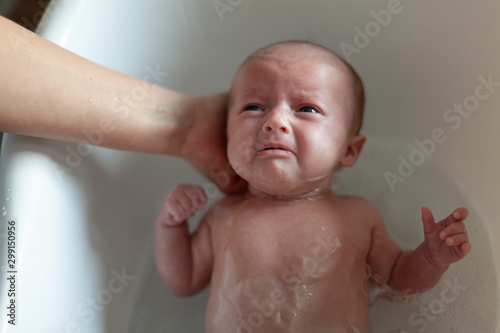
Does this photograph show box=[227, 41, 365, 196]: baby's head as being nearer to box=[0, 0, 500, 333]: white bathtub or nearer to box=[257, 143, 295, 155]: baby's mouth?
box=[257, 143, 295, 155]: baby's mouth

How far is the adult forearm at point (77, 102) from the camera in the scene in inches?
33.5

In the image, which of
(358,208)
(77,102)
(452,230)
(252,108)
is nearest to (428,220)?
(452,230)

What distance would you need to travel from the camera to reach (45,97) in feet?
2.88

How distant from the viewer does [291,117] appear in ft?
2.91

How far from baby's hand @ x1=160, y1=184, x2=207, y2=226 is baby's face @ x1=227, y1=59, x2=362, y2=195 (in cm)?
12

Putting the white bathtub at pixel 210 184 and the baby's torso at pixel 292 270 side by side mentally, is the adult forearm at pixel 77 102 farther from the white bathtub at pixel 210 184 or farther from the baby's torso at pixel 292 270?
the baby's torso at pixel 292 270

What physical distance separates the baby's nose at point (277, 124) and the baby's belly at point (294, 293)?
24cm

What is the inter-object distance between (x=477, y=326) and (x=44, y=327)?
852 mm

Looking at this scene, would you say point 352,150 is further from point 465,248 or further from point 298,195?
point 465,248

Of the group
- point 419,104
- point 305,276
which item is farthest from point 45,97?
point 419,104

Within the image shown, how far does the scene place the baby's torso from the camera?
0.88 m

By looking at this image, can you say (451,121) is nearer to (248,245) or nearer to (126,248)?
(248,245)

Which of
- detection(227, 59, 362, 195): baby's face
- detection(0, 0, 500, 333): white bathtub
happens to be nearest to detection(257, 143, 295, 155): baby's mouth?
detection(227, 59, 362, 195): baby's face

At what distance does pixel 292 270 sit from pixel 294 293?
0.04 metres
